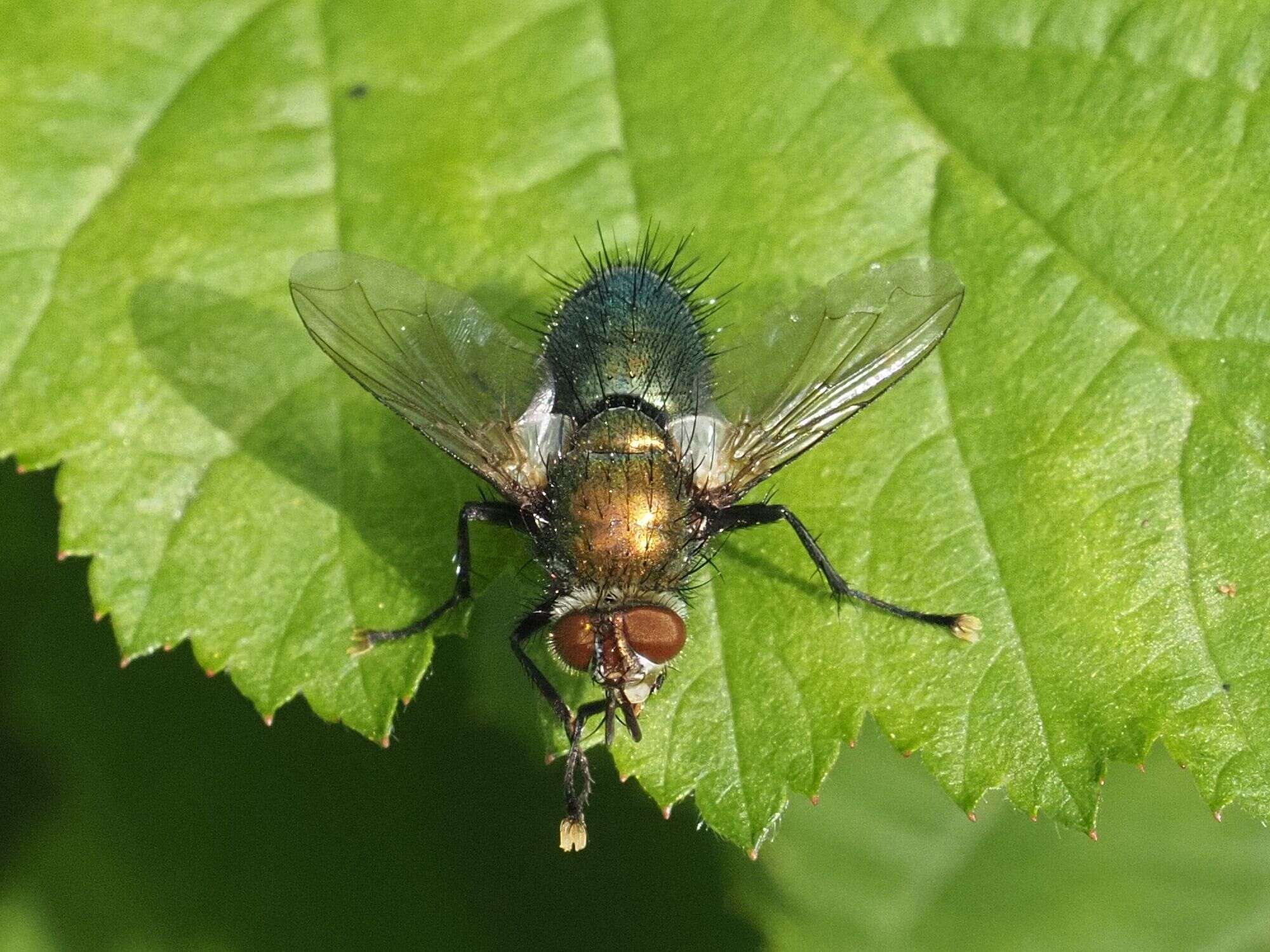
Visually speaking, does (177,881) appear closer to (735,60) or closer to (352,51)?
(352,51)

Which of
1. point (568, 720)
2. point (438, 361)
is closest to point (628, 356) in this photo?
point (438, 361)

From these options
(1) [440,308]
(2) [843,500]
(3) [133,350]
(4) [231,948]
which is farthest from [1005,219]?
(4) [231,948]

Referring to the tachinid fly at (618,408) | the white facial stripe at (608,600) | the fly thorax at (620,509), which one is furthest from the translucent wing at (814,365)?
the white facial stripe at (608,600)

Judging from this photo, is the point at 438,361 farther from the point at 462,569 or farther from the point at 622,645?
the point at 622,645

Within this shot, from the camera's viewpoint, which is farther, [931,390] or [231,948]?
[231,948]

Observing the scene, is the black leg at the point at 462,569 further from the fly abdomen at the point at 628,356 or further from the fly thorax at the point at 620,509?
the fly abdomen at the point at 628,356

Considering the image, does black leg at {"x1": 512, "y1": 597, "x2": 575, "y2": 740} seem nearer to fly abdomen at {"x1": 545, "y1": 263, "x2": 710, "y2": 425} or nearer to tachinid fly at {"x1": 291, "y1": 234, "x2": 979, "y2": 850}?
tachinid fly at {"x1": 291, "y1": 234, "x2": 979, "y2": 850}
